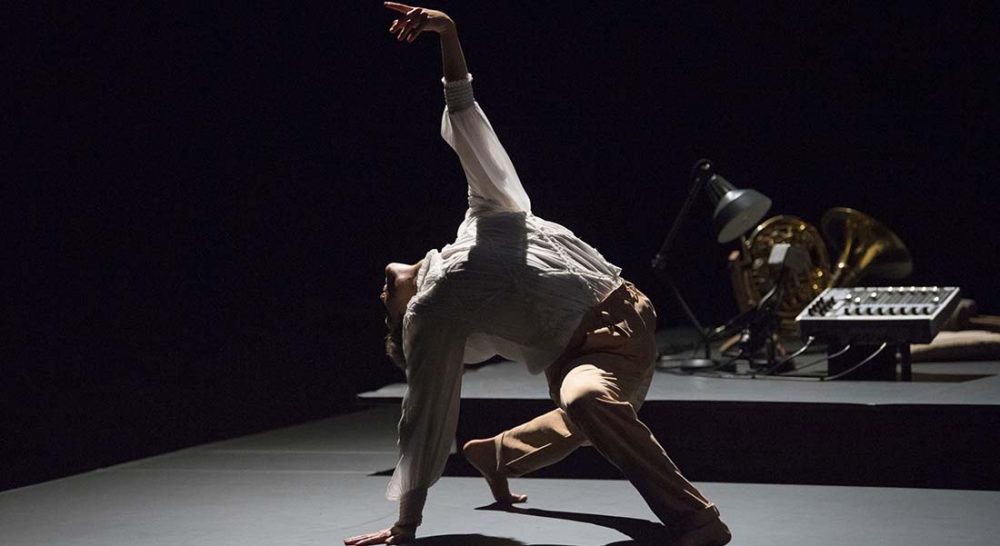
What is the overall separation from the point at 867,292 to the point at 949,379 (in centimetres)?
44

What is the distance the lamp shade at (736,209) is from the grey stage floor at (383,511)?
1.44 metres

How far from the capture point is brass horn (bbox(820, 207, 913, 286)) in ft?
19.0

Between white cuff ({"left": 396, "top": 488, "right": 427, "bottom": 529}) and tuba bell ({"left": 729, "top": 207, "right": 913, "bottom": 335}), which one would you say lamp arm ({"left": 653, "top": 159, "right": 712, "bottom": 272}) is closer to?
tuba bell ({"left": 729, "top": 207, "right": 913, "bottom": 335})

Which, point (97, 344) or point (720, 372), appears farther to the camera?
point (97, 344)

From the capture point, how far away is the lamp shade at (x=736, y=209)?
512 centimetres

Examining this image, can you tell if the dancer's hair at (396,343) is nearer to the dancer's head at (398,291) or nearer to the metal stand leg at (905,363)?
the dancer's head at (398,291)

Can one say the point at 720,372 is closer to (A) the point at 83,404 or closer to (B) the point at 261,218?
(B) the point at 261,218

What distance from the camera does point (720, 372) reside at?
512 cm

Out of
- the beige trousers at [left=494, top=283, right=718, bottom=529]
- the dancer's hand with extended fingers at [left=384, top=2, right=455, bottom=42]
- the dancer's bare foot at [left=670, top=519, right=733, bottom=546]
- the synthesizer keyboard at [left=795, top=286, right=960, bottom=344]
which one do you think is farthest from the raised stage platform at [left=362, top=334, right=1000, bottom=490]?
the dancer's hand with extended fingers at [left=384, top=2, right=455, bottom=42]

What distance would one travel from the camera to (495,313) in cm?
315

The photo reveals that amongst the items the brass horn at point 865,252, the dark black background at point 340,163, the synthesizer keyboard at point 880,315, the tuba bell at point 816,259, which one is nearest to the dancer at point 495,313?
the synthesizer keyboard at point 880,315

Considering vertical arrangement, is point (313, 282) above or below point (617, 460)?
below

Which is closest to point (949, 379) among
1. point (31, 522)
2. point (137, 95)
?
point (31, 522)

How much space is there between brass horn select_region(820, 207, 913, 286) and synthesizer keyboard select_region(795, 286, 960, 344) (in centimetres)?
91
